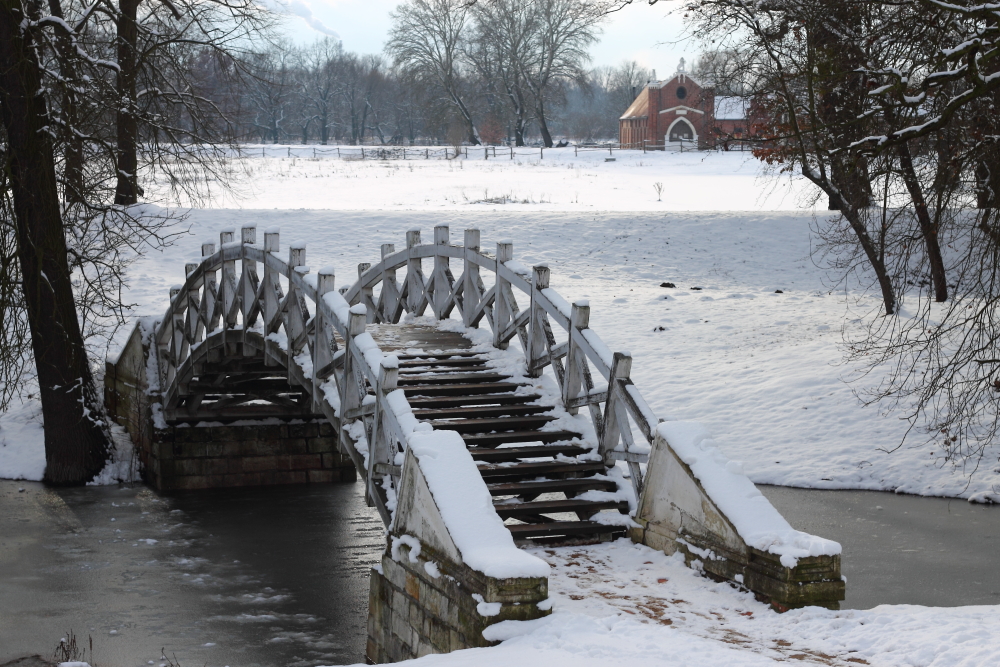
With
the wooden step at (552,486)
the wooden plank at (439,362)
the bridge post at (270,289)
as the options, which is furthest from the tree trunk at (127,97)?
the wooden step at (552,486)

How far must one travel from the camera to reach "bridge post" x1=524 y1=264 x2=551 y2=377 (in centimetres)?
1007

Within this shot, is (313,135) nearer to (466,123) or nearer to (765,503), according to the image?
(466,123)

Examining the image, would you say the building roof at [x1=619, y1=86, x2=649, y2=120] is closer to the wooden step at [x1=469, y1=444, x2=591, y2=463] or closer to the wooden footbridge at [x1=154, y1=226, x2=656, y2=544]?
the wooden footbridge at [x1=154, y1=226, x2=656, y2=544]

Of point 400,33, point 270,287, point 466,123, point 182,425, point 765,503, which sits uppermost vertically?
point 400,33

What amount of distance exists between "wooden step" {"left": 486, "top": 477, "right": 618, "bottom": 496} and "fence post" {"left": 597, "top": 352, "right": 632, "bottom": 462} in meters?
0.26

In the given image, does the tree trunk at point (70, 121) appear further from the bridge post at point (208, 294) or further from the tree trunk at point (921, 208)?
the tree trunk at point (921, 208)

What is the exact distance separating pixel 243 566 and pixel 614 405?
581 cm

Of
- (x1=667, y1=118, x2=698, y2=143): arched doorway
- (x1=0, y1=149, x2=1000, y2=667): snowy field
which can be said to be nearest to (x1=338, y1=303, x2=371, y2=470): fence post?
(x1=0, y1=149, x2=1000, y2=667): snowy field

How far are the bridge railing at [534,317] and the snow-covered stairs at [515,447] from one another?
0.97 feet

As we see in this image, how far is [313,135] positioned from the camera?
93.8 m

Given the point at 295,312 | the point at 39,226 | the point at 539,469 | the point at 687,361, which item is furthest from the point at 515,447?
the point at 687,361

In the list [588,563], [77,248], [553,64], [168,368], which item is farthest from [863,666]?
[553,64]

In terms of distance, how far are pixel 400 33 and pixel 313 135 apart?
25252 millimetres

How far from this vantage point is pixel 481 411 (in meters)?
9.78
